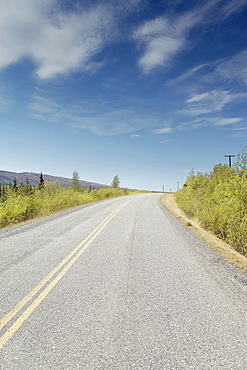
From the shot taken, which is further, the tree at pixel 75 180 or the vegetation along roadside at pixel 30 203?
the tree at pixel 75 180

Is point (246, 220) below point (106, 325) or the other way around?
the other way around

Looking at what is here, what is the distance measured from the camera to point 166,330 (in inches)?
116

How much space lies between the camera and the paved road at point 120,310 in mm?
2490

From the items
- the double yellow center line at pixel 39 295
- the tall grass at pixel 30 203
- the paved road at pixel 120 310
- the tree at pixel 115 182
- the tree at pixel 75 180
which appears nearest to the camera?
the paved road at pixel 120 310

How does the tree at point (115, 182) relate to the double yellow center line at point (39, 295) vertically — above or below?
above

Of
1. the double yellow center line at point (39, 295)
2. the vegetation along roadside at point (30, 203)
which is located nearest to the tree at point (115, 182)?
the vegetation along roadside at point (30, 203)

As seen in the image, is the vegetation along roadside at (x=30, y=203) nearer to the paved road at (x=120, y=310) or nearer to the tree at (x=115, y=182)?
the paved road at (x=120, y=310)

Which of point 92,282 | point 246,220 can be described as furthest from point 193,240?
point 92,282

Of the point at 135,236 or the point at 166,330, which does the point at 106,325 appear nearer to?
the point at 166,330

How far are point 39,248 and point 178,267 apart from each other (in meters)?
4.05

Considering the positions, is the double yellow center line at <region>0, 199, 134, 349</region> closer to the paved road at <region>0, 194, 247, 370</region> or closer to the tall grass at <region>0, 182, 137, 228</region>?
the paved road at <region>0, 194, 247, 370</region>

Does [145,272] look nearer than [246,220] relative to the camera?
Yes

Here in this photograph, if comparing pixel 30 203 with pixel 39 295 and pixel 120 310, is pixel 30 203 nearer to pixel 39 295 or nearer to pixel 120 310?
pixel 39 295

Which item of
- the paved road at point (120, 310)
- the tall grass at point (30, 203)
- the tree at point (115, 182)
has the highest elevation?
the tree at point (115, 182)
